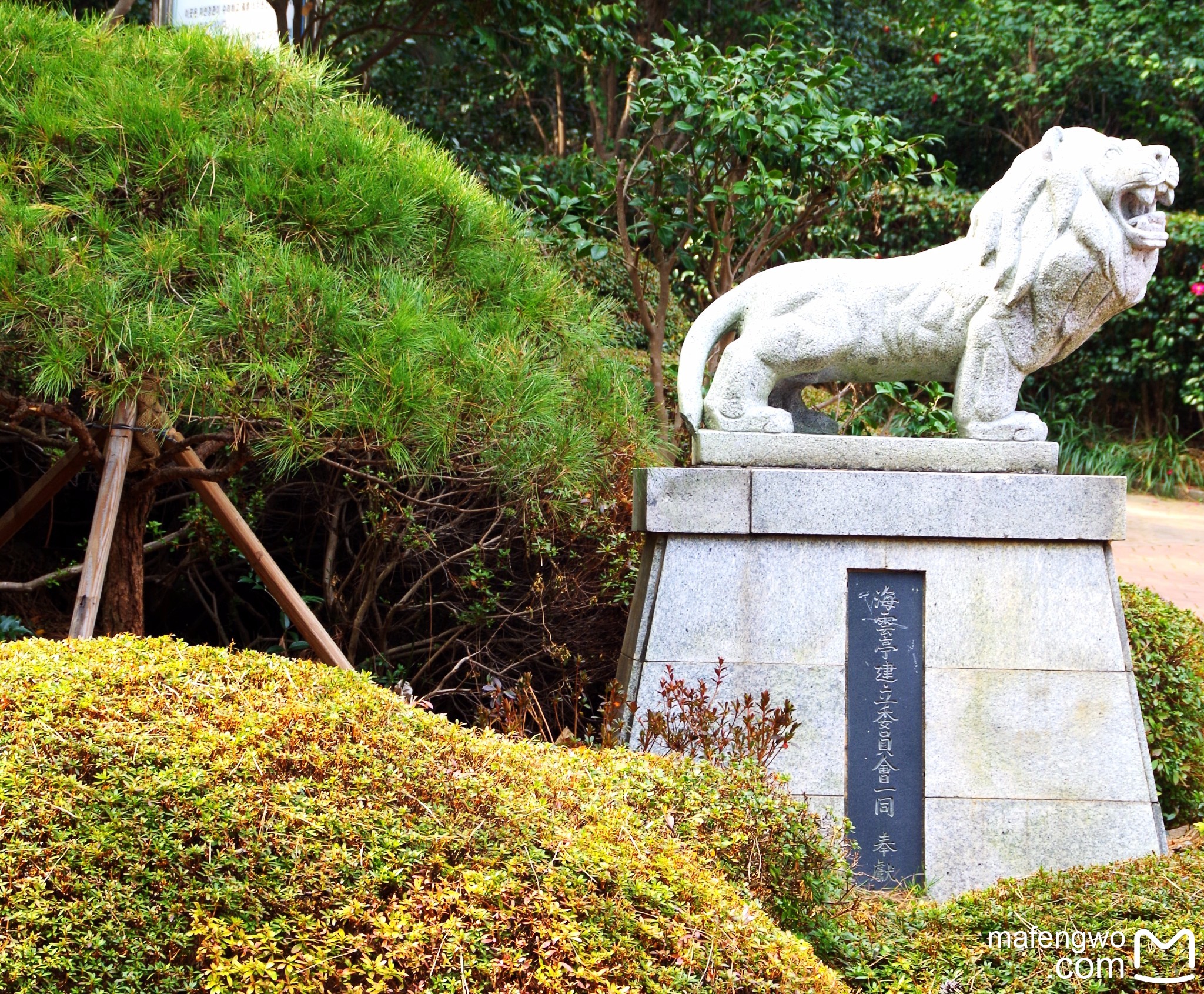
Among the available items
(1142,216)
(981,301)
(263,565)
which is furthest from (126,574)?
(1142,216)

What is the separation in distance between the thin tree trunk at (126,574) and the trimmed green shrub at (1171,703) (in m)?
3.68

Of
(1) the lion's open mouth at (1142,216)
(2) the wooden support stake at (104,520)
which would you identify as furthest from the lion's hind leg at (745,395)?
(2) the wooden support stake at (104,520)

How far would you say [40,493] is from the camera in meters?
3.50

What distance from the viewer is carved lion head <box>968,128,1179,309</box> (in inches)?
146

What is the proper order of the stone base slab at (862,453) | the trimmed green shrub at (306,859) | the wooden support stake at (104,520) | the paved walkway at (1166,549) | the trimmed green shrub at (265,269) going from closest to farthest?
1. the trimmed green shrub at (306,859)
2. the trimmed green shrub at (265,269)
3. the wooden support stake at (104,520)
4. the stone base slab at (862,453)
5. the paved walkway at (1166,549)

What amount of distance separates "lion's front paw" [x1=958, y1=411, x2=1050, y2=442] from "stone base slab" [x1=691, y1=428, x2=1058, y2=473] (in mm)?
19

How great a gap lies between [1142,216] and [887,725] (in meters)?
1.86

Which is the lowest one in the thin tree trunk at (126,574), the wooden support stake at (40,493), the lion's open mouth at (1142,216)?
the thin tree trunk at (126,574)

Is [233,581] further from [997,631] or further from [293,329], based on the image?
[997,631]

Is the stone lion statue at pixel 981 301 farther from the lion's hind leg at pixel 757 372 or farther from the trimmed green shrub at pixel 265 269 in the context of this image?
the trimmed green shrub at pixel 265 269

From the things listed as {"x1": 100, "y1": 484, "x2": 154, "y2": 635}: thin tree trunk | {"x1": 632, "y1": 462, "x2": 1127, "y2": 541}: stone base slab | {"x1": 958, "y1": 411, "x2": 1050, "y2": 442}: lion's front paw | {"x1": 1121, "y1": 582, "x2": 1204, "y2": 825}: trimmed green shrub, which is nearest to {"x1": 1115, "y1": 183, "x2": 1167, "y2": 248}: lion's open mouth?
{"x1": 958, "y1": 411, "x2": 1050, "y2": 442}: lion's front paw

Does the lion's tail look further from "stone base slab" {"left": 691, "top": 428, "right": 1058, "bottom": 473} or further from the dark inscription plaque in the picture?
the dark inscription plaque

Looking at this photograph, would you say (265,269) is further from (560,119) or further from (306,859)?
(560,119)

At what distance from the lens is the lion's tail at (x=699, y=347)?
13.1 ft
